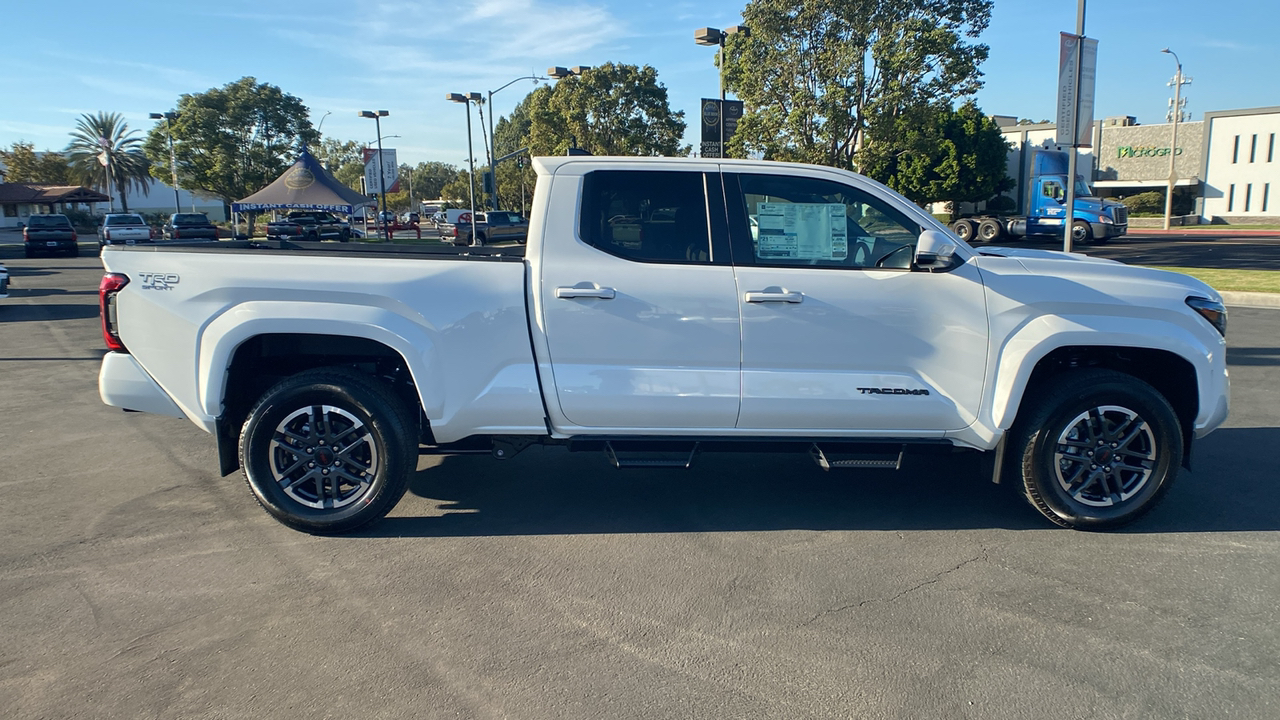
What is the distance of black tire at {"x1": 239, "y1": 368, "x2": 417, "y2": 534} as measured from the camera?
4.50 meters

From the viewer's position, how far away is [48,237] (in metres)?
31.5

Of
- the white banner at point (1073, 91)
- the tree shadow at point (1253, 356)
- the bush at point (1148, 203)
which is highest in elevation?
the white banner at point (1073, 91)

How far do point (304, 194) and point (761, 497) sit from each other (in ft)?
86.9

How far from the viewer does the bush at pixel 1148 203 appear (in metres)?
50.9

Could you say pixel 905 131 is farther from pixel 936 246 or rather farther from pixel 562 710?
pixel 562 710

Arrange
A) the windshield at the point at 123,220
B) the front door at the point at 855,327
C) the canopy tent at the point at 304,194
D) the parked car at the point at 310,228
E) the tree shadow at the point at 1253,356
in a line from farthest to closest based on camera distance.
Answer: the parked car at the point at 310,228, the windshield at the point at 123,220, the canopy tent at the point at 304,194, the tree shadow at the point at 1253,356, the front door at the point at 855,327

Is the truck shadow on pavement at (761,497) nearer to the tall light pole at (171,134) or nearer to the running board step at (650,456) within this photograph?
the running board step at (650,456)

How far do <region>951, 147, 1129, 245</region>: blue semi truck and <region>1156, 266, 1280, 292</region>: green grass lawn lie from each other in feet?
38.1

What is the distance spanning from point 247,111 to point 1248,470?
5083 cm

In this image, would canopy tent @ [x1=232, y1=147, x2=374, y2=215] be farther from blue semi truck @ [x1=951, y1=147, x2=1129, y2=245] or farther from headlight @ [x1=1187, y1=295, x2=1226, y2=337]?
headlight @ [x1=1187, y1=295, x2=1226, y2=337]

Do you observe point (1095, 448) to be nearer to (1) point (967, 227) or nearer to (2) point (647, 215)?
(2) point (647, 215)

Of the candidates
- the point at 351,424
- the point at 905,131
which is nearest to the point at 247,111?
the point at 905,131

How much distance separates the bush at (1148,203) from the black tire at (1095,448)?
54534mm

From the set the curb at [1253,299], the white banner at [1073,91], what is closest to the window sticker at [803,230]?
the white banner at [1073,91]
